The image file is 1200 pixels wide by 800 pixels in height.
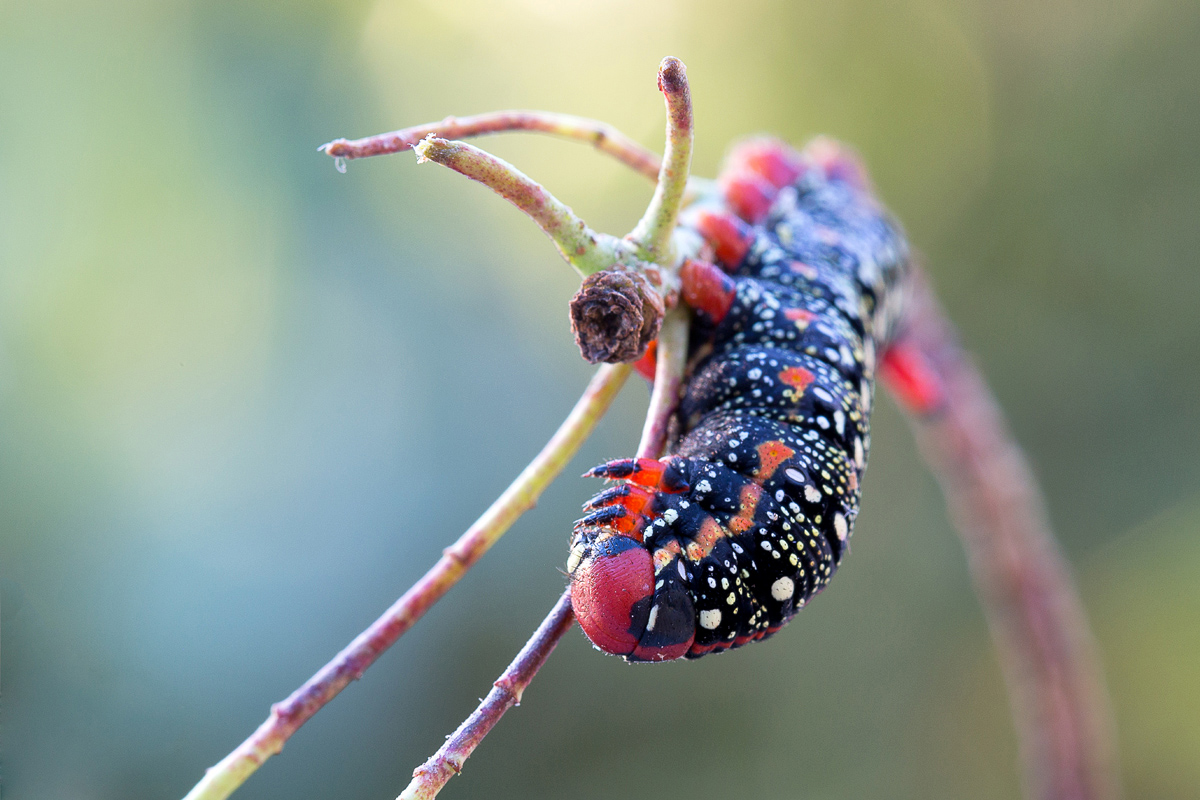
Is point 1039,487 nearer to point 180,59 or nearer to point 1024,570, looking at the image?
point 1024,570

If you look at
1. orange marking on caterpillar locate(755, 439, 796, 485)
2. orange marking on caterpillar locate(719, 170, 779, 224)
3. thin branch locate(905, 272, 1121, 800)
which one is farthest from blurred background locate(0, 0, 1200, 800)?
thin branch locate(905, 272, 1121, 800)

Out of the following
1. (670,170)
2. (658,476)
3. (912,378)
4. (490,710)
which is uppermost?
(912,378)

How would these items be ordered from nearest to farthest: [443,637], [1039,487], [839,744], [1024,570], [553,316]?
[1024,570]
[443,637]
[553,316]
[839,744]
[1039,487]

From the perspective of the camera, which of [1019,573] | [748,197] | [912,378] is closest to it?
[748,197]

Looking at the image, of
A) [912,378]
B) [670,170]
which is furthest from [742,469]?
[912,378]

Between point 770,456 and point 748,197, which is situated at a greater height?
point 748,197

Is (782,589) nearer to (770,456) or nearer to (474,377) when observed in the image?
(770,456)

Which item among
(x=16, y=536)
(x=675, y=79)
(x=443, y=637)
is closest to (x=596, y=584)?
(x=675, y=79)
